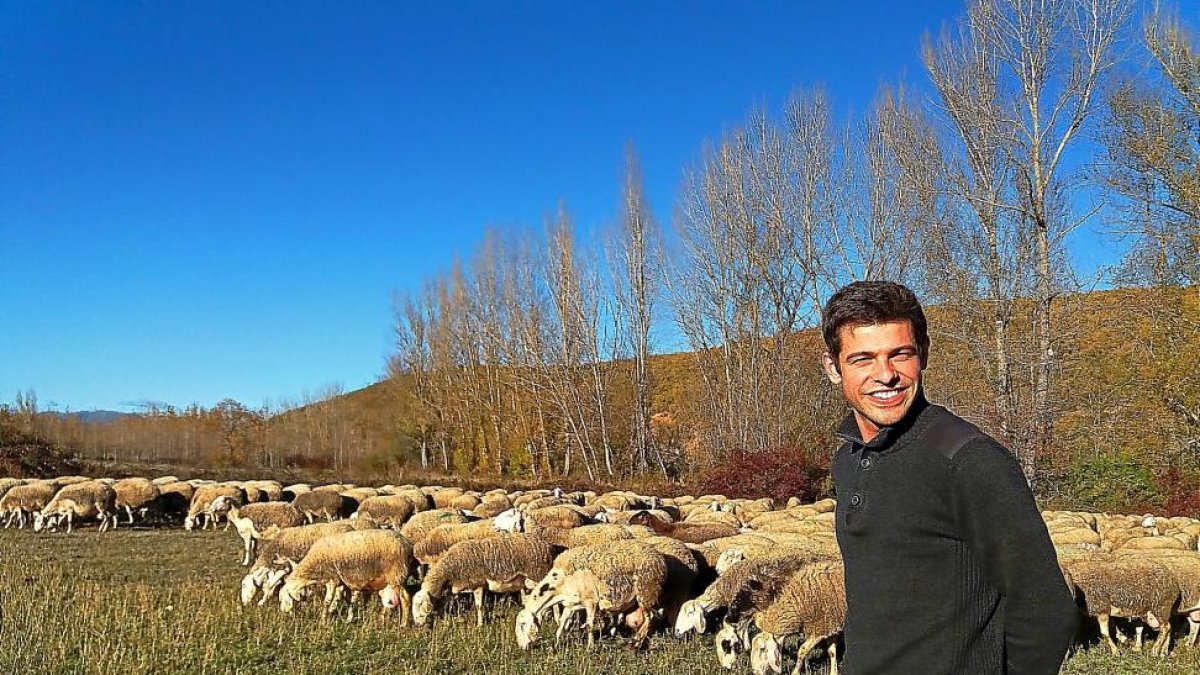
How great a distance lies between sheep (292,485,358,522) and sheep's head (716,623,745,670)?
13.3m

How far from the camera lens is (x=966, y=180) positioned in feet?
84.7

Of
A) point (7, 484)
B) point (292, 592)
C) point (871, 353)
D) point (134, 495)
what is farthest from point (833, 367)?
point (7, 484)

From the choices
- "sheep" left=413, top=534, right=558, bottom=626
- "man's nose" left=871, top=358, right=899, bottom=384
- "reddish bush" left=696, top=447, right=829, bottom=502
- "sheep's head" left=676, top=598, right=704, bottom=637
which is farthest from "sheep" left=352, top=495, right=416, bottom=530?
"man's nose" left=871, top=358, right=899, bottom=384

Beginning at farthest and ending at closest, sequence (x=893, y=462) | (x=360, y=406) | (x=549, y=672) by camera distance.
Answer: (x=360, y=406) < (x=549, y=672) < (x=893, y=462)

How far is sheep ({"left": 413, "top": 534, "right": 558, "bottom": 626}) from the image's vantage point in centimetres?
976

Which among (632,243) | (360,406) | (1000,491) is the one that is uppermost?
(632,243)

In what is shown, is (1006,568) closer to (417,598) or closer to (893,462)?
(893,462)

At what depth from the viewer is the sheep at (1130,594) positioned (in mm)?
8633

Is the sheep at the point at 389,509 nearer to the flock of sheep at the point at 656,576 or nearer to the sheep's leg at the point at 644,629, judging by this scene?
the flock of sheep at the point at 656,576

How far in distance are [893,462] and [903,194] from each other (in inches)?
1096

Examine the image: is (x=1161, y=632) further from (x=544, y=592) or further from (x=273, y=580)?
(x=273, y=580)

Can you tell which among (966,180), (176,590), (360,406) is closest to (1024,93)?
(966,180)

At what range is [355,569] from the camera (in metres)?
10.1

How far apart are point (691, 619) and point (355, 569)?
4.24 m
